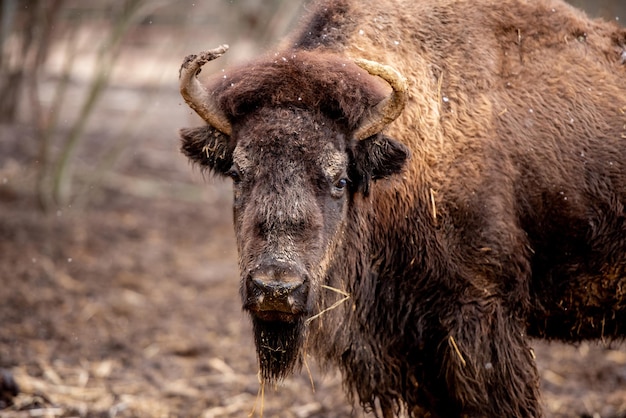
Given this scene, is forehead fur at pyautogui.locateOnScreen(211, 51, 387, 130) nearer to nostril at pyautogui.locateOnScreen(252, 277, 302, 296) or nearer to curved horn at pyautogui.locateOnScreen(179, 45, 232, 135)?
curved horn at pyautogui.locateOnScreen(179, 45, 232, 135)

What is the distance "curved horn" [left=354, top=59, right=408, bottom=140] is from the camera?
3.82 metres

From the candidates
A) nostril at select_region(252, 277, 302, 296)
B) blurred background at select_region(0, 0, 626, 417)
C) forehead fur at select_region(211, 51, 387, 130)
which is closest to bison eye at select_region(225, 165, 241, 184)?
forehead fur at select_region(211, 51, 387, 130)

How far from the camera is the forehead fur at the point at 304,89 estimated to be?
3.95m

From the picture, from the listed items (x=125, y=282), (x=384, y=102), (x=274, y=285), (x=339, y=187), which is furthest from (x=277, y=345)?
(x=125, y=282)

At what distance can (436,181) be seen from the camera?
14.2ft

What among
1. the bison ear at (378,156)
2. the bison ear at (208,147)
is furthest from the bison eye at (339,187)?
the bison ear at (208,147)

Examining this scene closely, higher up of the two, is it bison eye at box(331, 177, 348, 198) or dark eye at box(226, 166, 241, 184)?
dark eye at box(226, 166, 241, 184)

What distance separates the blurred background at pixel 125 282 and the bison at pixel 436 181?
56 cm

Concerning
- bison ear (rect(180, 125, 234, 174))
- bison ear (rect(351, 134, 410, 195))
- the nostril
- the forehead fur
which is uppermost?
the forehead fur

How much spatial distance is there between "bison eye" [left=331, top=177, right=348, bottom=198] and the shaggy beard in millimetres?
673

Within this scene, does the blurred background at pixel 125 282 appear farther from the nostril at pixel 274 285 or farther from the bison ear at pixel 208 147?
the nostril at pixel 274 285

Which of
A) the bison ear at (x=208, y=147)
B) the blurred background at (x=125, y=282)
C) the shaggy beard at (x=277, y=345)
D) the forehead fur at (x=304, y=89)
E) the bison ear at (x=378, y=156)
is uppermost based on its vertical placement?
the forehead fur at (x=304, y=89)

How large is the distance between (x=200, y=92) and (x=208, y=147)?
319mm

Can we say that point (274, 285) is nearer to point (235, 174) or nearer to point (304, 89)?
point (235, 174)
